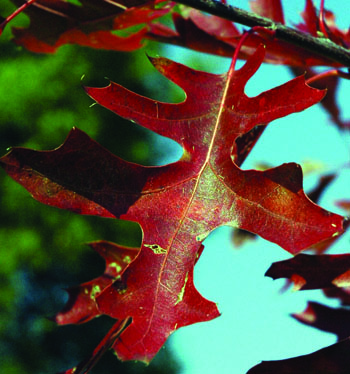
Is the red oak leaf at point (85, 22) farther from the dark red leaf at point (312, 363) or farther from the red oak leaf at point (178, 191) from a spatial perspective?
the dark red leaf at point (312, 363)

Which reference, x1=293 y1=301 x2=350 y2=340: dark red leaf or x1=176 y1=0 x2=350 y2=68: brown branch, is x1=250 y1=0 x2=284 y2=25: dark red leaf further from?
x1=293 y1=301 x2=350 y2=340: dark red leaf

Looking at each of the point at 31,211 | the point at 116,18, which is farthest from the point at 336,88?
the point at 31,211

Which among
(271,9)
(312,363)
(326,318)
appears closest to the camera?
(312,363)

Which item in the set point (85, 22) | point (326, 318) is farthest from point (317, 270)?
point (85, 22)

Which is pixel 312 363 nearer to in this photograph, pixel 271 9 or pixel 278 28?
pixel 278 28

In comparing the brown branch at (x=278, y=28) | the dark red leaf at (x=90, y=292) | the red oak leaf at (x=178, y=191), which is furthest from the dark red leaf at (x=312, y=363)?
the brown branch at (x=278, y=28)

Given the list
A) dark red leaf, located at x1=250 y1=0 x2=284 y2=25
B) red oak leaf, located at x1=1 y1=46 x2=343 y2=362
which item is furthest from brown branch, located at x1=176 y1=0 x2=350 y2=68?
dark red leaf, located at x1=250 y1=0 x2=284 y2=25
